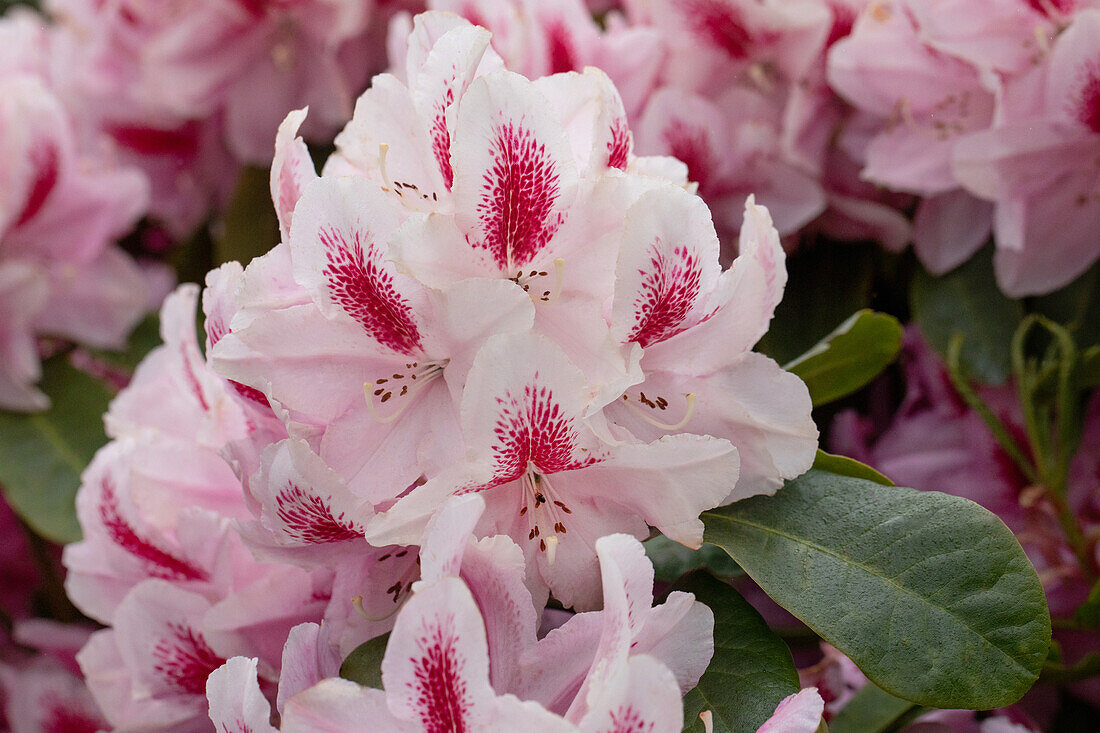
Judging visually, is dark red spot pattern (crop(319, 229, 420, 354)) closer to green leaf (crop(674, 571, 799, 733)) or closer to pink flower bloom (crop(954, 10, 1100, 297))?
green leaf (crop(674, 571, 799, 733))

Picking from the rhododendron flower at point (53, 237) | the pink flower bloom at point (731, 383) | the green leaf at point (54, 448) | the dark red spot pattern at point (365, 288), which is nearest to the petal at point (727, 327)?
the pink flower bloom at point (731, 383)

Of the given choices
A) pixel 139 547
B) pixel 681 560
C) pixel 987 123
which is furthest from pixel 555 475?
pixel 987 123

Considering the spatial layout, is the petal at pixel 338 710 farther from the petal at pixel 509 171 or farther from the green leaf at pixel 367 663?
the petal at pixel 509 171

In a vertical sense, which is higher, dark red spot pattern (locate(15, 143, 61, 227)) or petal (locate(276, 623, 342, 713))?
dark red spot pattern (locate(15, 143, 61, 227))

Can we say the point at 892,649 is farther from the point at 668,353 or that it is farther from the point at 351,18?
the point at 351,18

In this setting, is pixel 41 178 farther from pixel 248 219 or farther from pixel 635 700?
pixel 635 700

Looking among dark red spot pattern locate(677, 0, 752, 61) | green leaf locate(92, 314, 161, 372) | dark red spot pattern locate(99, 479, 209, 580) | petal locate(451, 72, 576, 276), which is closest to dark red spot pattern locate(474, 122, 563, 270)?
petal locate(451, 72, 576, 276)

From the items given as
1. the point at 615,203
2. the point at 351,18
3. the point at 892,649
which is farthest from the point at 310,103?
the point at 892,649
